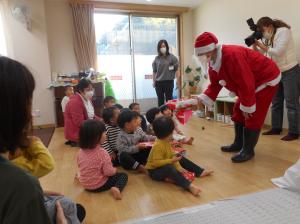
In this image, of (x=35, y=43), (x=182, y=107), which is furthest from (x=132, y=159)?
(x=35, y=43)

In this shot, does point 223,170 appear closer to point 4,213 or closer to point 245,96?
point 245,96

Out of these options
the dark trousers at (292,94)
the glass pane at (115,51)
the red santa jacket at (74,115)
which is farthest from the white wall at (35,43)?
the dark trousers at (292,94)

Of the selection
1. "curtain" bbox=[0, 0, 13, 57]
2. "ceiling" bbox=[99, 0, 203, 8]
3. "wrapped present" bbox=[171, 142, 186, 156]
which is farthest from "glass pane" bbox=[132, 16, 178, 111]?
"wrapped present" bbox=[171, 142, 186, 156]

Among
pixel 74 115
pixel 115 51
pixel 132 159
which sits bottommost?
pixel 132 159

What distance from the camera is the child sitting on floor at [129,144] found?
2.00 meters

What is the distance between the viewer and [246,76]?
1957mm

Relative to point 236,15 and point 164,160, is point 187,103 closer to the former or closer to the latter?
point 164,160

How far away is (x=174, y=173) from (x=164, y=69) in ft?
8.90

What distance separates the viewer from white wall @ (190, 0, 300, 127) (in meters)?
3.02

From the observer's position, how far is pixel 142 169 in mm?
2021

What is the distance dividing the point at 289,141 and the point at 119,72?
3.36 meters

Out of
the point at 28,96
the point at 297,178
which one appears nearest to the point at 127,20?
the point at 297,178

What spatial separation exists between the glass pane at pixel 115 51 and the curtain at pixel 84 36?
A: 0.22 metres

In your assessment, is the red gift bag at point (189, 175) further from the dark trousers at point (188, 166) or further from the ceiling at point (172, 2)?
the ceiling at point (172, 2)
